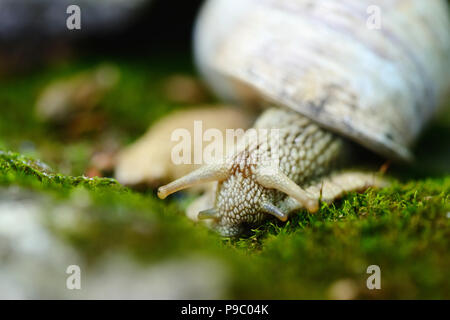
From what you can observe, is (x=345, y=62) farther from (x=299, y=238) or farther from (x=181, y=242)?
(x=181, y=242)

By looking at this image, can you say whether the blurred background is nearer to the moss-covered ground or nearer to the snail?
the moss-covered ground

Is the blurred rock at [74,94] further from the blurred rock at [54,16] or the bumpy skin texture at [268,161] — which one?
the bumpy skin texture at [268,161]

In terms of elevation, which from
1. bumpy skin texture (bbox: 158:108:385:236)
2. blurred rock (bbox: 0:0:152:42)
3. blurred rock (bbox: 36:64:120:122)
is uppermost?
blurred rock (bbox: 0:0:152:42)

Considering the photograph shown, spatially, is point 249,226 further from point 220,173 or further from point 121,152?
point 121,152

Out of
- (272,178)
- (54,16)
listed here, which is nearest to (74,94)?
(54,16)

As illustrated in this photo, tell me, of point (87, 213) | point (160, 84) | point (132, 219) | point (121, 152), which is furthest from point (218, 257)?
point (160, 84)

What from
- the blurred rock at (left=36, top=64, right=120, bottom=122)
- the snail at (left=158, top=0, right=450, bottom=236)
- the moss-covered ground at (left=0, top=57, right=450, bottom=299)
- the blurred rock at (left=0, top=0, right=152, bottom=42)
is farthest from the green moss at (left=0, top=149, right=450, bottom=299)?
the blurred rock at (left=0, top=0, right=152, bottom=42)
